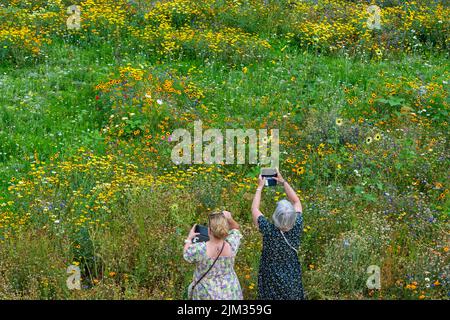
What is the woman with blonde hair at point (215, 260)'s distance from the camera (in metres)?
5.18

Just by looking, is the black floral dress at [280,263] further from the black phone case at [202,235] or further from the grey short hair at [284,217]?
the black phone case at [202,235]

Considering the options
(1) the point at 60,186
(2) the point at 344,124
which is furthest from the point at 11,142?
(2) the point at 344,124

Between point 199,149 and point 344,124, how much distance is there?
228 centimetres

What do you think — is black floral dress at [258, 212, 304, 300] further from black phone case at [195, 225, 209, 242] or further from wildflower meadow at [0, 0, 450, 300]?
wildflower meadow at [0, 0, 450, 300]

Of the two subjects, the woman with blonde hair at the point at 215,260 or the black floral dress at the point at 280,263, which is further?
the black floral dress at the point at 280,263

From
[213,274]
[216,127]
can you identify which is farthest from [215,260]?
[216,127]

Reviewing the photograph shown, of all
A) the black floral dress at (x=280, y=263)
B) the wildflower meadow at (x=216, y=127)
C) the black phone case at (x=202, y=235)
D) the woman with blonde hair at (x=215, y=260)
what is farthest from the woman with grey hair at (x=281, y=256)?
the wildflower meadow at (x=216, y=127)

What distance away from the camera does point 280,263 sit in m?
5.45

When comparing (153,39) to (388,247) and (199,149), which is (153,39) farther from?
(388,247)

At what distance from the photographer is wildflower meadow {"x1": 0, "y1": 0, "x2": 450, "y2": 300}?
6.32 meters

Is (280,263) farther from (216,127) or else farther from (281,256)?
(216,127)

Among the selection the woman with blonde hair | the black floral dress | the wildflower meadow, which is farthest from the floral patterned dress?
the wildflower meadow

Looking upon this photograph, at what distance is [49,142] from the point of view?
8859mm

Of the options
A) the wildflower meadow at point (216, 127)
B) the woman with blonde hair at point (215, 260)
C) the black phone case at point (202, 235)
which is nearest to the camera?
the woman with blonde hair at point (215, 260)
